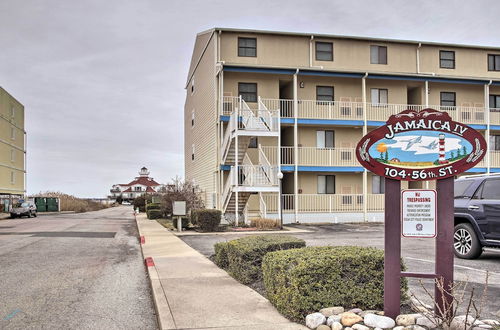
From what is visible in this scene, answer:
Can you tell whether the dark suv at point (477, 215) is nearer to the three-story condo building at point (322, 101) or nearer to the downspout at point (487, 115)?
the three-story condo building at point (322, 101)

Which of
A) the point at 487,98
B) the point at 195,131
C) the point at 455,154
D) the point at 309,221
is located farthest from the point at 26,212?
the point at 455,154

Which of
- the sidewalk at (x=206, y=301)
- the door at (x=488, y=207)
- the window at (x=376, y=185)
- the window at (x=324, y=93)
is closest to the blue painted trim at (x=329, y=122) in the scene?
the window at (x=324, y=93)

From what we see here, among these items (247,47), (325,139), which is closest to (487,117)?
(325,139)

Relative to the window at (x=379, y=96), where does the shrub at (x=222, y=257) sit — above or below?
below

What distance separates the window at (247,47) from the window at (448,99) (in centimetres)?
1246

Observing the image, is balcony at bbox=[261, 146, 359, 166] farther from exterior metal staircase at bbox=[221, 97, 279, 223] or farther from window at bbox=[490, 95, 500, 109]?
window at bbox=[490, 95, 500, 109]

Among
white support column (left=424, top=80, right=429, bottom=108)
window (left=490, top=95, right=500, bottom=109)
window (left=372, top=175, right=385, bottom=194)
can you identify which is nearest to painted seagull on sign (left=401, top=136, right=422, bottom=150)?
window (left=372, top=175, right=385, bottom=194)

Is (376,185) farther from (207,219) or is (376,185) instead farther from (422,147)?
(422,147)

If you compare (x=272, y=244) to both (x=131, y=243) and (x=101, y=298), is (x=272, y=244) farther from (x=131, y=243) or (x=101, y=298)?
(x=131, y=243)

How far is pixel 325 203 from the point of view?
95.3ft

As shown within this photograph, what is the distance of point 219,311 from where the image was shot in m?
6.60

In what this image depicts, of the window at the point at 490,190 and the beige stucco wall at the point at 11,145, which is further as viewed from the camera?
the beige stucco wall at the point at 11,145

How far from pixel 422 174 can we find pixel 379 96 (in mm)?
26101

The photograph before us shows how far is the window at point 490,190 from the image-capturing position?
37.3 feet
